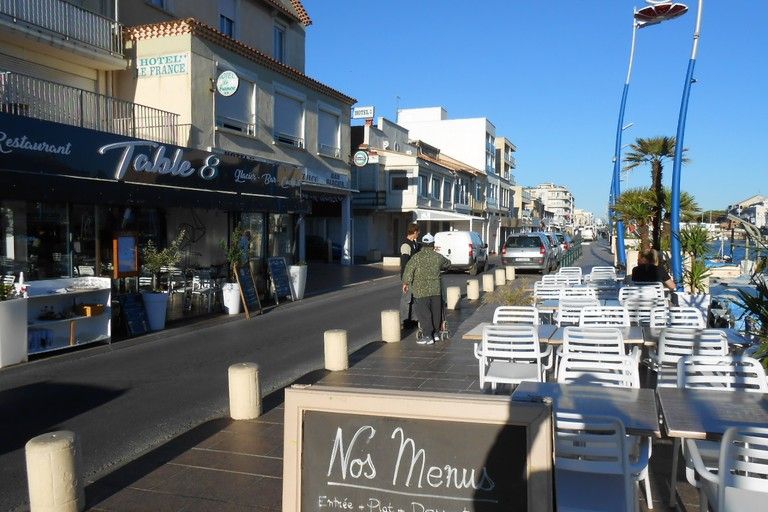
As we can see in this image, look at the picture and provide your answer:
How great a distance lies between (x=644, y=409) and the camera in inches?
160

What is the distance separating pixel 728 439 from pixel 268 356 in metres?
7.87

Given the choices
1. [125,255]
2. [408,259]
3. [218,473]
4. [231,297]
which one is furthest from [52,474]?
[231,297]

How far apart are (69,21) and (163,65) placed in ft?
7.53

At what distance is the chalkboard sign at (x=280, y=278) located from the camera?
1682cm

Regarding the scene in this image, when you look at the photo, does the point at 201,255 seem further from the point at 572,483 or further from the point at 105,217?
the point at 572,483

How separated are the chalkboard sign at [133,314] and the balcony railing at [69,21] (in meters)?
6.43

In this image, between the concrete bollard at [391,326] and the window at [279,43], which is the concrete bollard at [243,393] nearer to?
the concrete bollard at [391,326]

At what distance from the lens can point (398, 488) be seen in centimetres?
289

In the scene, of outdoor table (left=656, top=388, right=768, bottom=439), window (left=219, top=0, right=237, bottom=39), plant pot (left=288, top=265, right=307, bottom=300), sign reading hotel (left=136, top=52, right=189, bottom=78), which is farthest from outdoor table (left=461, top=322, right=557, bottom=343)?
window (left=219, top=0, right=237, bottom=39)

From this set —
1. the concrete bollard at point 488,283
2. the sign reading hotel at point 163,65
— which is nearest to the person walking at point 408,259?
the concrete bollard at point 488,283

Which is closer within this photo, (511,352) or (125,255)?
(511,352)

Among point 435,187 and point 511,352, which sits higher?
point 435,187

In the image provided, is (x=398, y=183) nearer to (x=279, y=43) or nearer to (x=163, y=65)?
(x=279, y=43)

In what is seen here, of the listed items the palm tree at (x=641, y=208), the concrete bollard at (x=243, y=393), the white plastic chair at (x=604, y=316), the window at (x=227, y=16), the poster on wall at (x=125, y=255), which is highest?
the window at (x=227, y=16)
